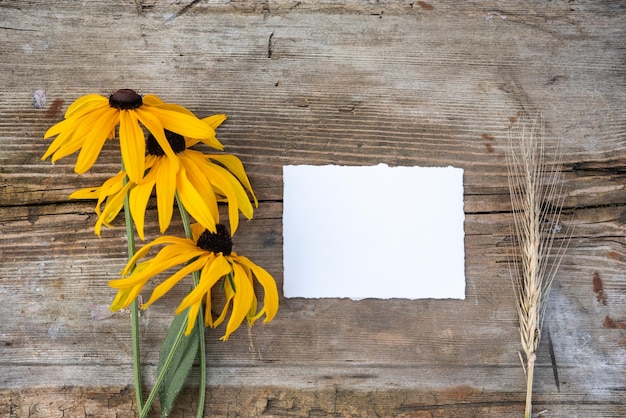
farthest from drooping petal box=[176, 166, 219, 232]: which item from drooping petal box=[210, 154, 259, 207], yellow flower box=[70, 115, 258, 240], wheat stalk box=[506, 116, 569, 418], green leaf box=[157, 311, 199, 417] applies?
wheat stalk box=[506, 116, 569, 418]

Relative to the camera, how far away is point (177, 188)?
81 cm

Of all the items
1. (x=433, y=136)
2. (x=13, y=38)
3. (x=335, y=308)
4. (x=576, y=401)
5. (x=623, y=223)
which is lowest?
(x=576, y=401)

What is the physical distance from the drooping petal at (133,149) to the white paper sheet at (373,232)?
28 cm

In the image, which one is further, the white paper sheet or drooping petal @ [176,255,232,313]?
the white paper sheet

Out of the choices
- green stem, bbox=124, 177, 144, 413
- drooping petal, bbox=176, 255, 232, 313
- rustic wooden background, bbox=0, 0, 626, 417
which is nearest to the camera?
drooping petal, bbox=176, 255, 232, 313

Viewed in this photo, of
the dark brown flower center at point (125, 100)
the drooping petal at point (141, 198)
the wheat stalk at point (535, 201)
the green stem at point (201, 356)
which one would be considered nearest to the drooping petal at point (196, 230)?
the green stem at point (201, 356)

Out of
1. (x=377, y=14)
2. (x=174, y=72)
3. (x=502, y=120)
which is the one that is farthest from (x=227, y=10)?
(x=502, y=120)

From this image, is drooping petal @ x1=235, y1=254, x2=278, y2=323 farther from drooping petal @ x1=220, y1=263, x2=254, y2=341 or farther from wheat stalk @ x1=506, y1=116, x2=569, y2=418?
wheat stalk @ x1=506, y1=116, x2=569, y2=418

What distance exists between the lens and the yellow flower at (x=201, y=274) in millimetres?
748

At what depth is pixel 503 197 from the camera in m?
0.99

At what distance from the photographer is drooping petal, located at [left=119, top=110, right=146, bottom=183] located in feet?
2.53

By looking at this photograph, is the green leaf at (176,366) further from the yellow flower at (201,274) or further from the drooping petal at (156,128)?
the drooping petal at (156,128)

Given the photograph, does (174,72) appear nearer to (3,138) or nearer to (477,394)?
(3,138)

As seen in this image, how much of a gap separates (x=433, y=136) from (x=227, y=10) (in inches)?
17.5
